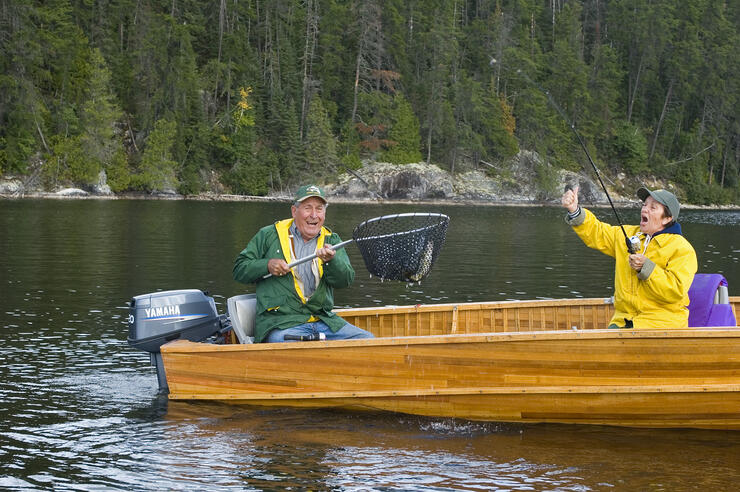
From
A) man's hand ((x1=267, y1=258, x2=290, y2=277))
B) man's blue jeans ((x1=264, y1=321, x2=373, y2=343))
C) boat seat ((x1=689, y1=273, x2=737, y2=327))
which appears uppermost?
man's hand ((x1=267, y1=258, x2=290, y2=277))

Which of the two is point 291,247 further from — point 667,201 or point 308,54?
point 308,54

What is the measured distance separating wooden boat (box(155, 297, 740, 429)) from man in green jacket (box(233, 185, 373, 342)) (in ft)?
1.26

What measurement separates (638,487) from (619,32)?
119291 mm

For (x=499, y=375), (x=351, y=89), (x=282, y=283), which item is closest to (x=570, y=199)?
(x=499, y=375)

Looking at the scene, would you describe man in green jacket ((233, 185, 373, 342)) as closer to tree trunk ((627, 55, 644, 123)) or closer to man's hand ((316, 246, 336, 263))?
man's hand ((316, 246, 336, 263))

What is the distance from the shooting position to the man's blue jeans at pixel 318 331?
9.36 m

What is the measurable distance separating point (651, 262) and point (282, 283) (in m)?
3.50

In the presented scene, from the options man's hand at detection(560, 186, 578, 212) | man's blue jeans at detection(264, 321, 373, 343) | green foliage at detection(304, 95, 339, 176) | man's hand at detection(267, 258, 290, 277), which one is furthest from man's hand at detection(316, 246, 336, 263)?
green foliage at detection(304, 95, 339, 176)

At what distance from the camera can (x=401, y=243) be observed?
8.87 m

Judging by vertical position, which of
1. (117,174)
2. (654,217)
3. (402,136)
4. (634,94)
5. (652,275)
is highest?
(634,94)

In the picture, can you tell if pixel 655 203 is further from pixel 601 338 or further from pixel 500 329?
pixel 500 329

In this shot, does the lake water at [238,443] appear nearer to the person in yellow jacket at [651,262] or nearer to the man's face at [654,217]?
the person in yellow jacket at [651,262]

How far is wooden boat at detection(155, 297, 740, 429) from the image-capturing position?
8.29 m

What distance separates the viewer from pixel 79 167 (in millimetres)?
69500
